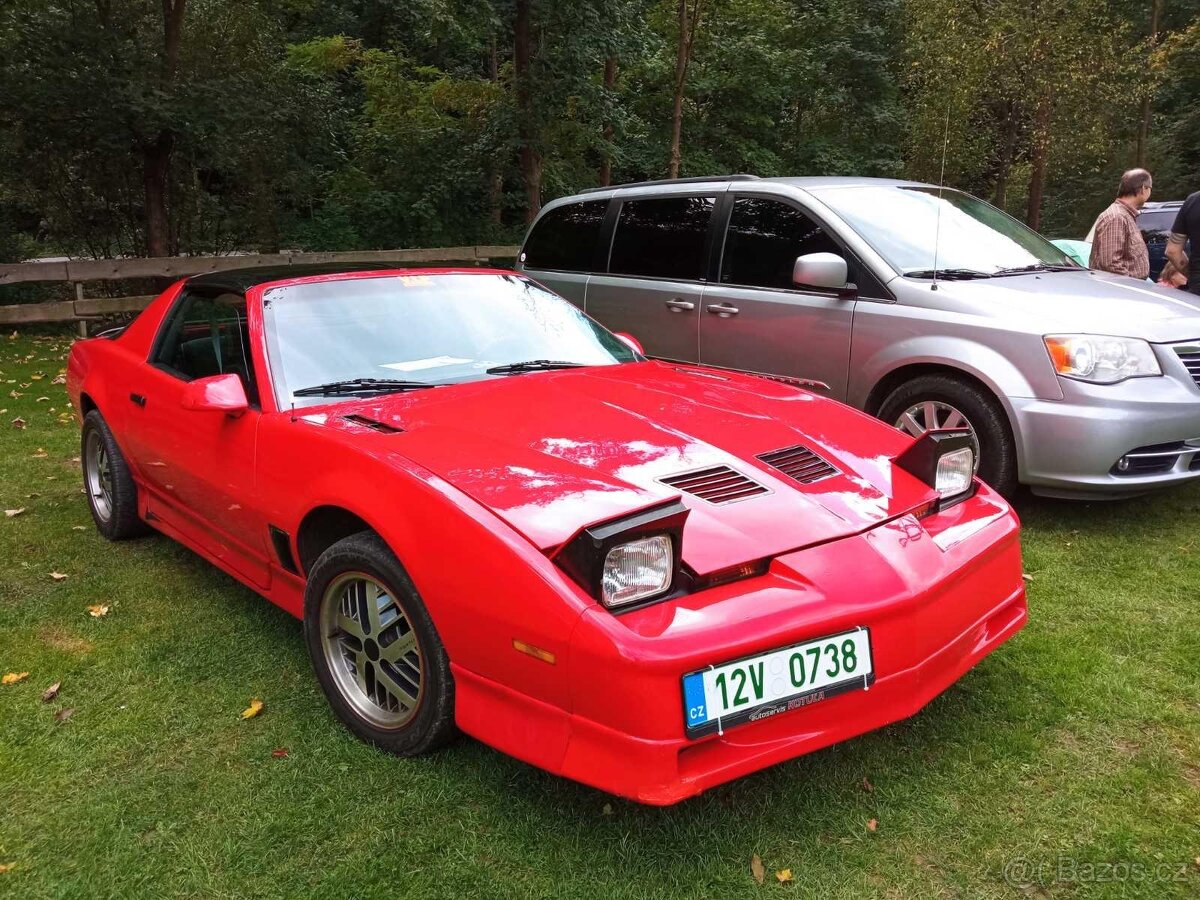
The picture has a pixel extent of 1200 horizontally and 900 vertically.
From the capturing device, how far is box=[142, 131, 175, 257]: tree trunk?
13195 millimetres

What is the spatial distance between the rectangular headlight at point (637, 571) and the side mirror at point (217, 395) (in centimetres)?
163

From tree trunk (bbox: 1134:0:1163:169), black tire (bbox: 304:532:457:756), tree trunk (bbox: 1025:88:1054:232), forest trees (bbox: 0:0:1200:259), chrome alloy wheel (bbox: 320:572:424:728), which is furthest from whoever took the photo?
tree trunk (bbox: 1134:0:1163:169)

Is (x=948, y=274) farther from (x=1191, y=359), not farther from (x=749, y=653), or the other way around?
(x=749, y=653)

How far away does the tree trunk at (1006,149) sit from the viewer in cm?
1986

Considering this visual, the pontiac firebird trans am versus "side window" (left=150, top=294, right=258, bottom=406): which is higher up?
"side window" (left=150, top=294, right=258, bottom=406)

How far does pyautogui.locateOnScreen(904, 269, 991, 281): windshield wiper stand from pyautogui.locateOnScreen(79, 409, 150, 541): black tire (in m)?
3.96

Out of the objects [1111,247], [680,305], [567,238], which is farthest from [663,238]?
[1111,247]

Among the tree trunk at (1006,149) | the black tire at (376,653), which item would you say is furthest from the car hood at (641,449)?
the tree trunk at (1006,149)

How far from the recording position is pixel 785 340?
509 centimetres

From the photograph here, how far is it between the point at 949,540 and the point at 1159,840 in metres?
0.85

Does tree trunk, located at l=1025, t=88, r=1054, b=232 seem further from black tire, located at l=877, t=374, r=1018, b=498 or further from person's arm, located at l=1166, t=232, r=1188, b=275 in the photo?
black tire, located at l=877, t=374, r=1018, b=498

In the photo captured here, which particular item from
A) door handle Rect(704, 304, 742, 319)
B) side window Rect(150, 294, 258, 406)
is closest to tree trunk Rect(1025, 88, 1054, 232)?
door handle Rect(704, 304, 742, 319)

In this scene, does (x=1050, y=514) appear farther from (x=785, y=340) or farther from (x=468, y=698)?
(x=468, y=698)

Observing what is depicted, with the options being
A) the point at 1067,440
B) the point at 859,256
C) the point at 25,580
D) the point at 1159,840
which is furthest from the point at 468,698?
the point at 859,256
